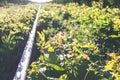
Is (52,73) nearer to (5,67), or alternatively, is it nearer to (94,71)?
(94,71)

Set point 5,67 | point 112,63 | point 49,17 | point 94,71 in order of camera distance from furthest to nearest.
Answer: point 49,17, point 5,67, point 94,71, point 112,63

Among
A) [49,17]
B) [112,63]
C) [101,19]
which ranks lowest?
[49,17]

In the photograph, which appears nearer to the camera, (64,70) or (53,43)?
(64,70)

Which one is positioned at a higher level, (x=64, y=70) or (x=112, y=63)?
(x=112, y=63)

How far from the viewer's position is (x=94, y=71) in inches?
170

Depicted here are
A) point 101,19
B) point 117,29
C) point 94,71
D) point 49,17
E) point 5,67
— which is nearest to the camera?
point 94,71

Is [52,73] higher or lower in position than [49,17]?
higher

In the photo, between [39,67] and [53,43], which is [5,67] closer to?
[53,43]

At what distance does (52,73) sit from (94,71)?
0.59 meters

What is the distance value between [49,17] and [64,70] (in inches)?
448

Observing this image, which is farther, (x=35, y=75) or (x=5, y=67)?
(x=5, y=67)

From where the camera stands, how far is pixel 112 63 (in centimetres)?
334

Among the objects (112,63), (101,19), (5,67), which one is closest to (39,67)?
(112,63)

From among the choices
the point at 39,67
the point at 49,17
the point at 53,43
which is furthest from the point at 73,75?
the point at 49,17
